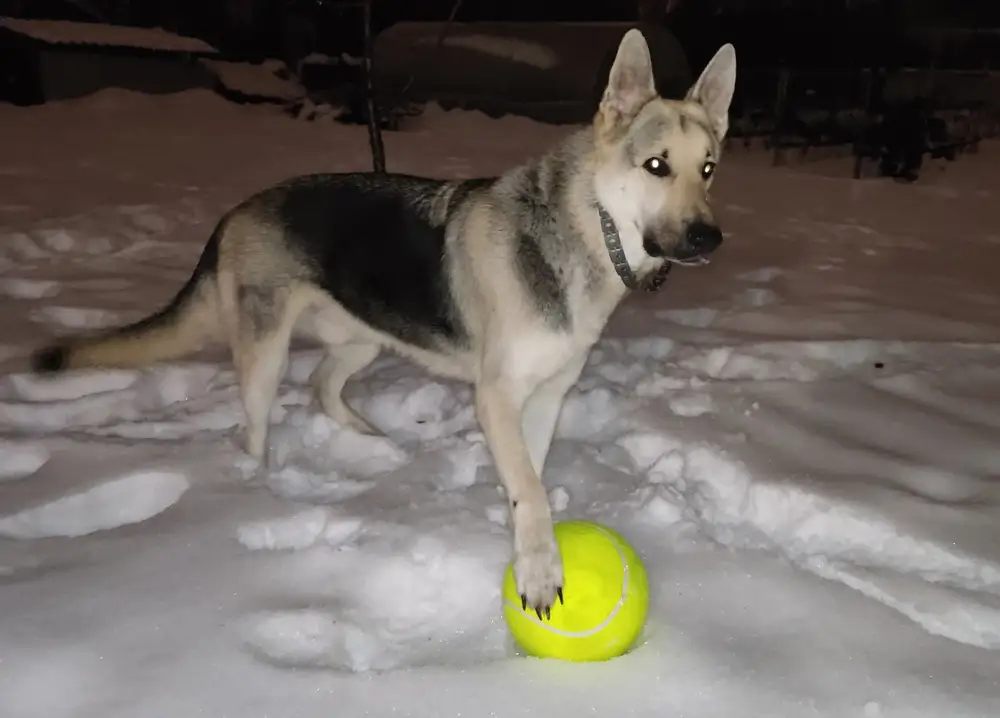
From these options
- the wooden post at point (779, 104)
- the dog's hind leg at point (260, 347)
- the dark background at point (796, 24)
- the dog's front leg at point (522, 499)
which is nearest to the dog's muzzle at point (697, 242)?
the dog's front leg at point (522, 499)

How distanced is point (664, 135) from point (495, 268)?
2.03 ft

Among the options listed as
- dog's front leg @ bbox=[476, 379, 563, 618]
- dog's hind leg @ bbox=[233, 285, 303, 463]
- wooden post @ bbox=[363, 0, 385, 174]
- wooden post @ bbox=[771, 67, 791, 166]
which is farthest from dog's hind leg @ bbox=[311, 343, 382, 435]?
wooden post @ bbox=[771, 67, 791, 166]

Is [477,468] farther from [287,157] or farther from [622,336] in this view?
[287,157]

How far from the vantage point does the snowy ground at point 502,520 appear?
190cm

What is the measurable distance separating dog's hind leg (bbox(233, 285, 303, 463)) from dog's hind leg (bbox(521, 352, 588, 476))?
863 millimetres

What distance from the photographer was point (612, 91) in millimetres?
2471

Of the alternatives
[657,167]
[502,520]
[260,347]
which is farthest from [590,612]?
[260,347]

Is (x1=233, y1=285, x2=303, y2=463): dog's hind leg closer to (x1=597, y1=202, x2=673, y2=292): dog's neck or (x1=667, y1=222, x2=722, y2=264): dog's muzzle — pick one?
(x1=597, y1=202, x2=673, y2=292): dog's neck

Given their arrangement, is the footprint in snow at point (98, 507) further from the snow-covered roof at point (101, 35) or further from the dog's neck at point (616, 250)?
the snow-covered roof at point (101, 35)

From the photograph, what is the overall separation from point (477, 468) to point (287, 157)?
589 cm

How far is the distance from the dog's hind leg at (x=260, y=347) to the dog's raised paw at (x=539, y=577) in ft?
3.92

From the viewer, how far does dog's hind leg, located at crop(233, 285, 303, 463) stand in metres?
2.78

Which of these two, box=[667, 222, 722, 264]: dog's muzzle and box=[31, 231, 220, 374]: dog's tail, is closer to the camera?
box=[667, 222, 722, 264]: dog's muzzle

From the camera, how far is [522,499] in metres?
2.17
